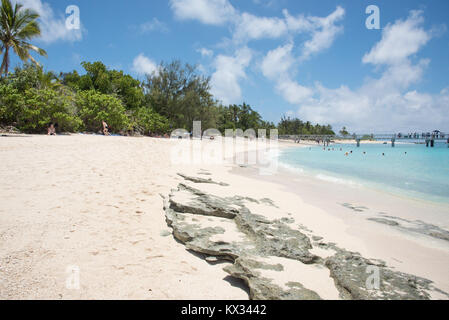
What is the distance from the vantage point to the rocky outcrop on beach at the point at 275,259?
2068mm

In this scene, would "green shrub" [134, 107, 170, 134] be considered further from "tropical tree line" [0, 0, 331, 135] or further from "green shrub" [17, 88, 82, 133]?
"green shrub" [17, 88, 82, 133]

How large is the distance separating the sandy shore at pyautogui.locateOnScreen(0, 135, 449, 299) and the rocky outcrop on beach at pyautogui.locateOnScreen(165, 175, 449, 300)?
0.43ft

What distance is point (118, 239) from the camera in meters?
2.83

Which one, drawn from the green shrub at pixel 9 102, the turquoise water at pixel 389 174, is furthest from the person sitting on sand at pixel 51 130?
the turquoise water at pixel 389 174

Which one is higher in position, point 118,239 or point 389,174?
point 118,239

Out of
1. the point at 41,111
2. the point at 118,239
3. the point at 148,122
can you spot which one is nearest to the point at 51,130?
the point at 41,111

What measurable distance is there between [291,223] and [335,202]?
263cm

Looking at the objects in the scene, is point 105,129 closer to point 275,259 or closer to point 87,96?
point 87,96

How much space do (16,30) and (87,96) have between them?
6.05m

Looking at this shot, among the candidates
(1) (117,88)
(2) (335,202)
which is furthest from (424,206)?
(1) (117,88)

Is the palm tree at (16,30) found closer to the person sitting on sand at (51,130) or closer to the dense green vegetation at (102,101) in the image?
the dense green vegetation at (102,101)

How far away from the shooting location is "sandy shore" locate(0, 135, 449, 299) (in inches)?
79.7

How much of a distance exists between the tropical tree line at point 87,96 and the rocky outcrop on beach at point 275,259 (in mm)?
15927

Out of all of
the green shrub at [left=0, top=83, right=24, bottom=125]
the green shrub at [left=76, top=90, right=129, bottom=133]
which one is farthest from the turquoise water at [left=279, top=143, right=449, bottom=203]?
the green shrub at [left=0, top=83, right=24, bottom=125]
